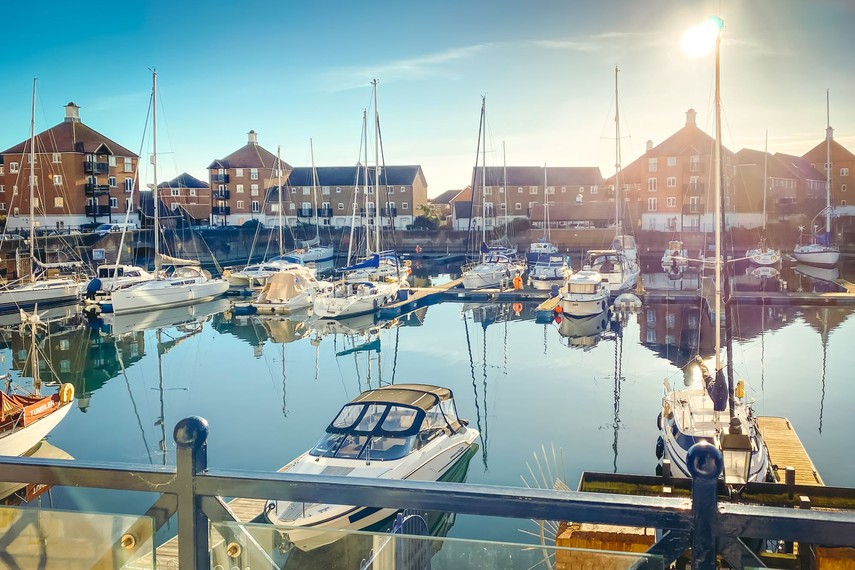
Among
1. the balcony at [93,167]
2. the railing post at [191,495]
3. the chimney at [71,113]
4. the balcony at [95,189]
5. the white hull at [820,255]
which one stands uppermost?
the chimney at [71,113]

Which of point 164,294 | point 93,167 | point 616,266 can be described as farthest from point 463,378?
point 93,167

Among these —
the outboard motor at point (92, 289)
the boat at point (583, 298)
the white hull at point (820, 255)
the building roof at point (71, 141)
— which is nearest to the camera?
the boat at point (583, 298)

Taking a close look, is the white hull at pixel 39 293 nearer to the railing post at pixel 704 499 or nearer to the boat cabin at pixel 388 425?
the boat cabin at pixel 388 425

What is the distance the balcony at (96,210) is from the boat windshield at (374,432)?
69415 millimetres

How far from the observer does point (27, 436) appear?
16.7 metres

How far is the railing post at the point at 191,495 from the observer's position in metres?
2.51

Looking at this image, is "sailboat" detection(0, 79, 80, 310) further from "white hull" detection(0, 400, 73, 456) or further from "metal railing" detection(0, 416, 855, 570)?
"metal railing" detection(0, 416, 855, 570)

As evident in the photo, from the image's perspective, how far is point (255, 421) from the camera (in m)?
20.8

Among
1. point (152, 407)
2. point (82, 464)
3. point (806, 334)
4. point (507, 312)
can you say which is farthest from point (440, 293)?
point (82, 464)

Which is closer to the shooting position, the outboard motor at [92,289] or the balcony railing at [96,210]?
the outboard motor at [92,289]

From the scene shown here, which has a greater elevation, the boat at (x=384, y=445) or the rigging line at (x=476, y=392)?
the boat at (x=384, y=445)

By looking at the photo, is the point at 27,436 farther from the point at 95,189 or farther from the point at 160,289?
the point at 95,189

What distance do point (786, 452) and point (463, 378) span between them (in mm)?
12274

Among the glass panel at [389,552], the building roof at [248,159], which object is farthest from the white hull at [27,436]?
the building roof at [248,159]
